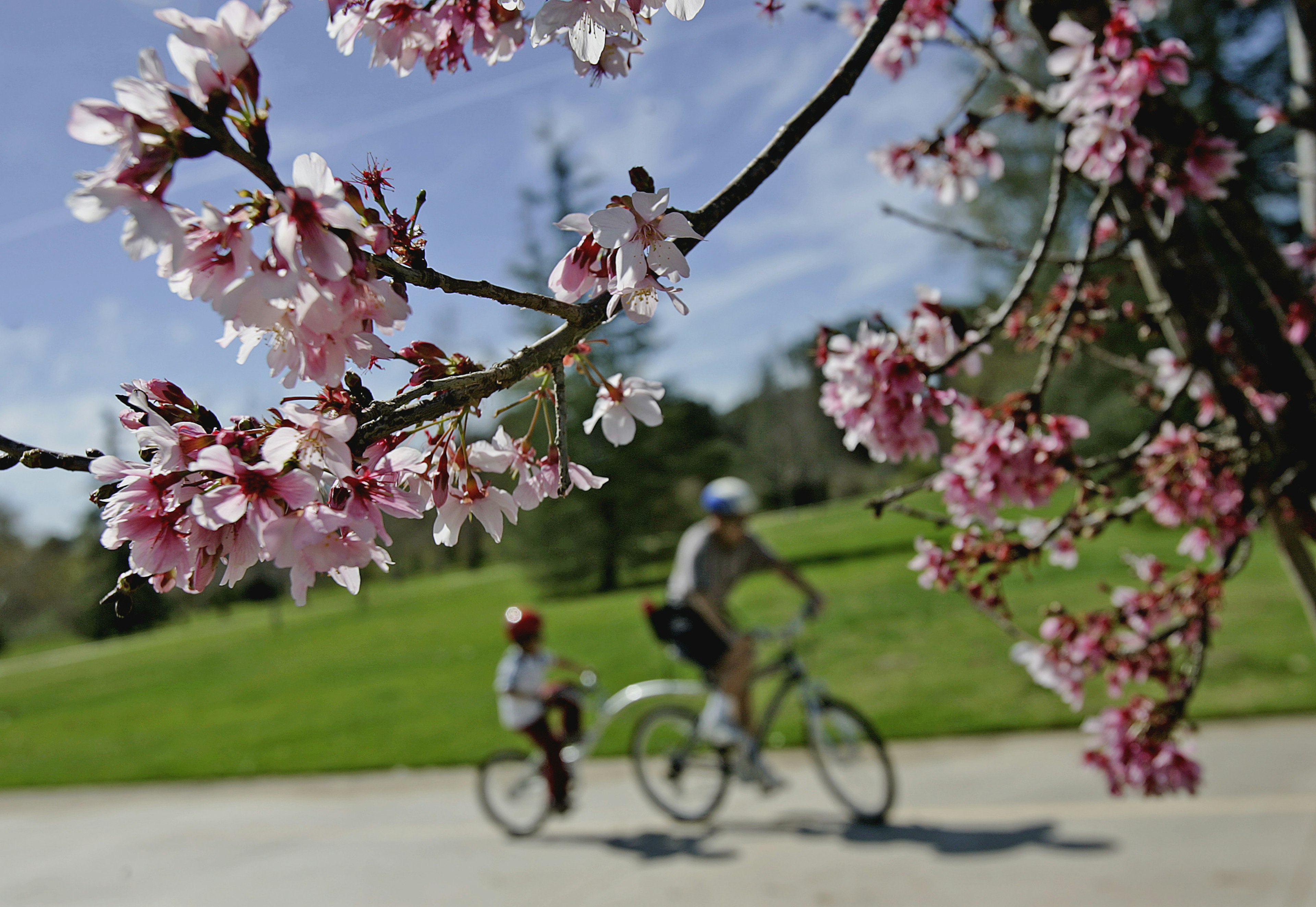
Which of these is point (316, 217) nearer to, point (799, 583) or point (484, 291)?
point (484, 291)

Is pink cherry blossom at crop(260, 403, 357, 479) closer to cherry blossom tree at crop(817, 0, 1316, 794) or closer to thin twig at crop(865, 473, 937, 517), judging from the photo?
thin twig at crop(865, 473, 937, 517)

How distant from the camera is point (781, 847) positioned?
17.8ft

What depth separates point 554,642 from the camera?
14.6 meters

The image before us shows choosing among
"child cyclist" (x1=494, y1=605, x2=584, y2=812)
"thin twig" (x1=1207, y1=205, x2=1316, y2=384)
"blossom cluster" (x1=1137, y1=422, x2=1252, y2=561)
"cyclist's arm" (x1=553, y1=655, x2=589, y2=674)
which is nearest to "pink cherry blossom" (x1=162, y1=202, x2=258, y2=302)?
"blossom cluster" (x1=1137, y1=422, x2=1252, y2=561)

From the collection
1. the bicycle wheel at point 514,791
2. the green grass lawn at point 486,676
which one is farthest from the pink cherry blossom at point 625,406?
the bicycle wheel at point 514,791

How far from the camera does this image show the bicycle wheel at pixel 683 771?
6.11 metres

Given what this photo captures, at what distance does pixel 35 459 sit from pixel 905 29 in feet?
8.95

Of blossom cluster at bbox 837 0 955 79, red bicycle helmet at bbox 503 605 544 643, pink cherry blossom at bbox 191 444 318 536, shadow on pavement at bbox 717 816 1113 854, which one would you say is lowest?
shadow on pavement at bbox 717 816 1113 854

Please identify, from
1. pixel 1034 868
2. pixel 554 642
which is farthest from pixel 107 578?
pixel 1034 868

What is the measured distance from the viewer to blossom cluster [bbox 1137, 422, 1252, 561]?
2.20 m

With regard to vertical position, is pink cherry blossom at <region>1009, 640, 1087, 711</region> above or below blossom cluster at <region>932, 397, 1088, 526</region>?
below

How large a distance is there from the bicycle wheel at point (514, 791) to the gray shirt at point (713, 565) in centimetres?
152

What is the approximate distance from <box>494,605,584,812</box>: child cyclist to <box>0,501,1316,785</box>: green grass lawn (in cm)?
165

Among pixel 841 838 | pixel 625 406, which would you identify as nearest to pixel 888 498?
pixel 625 406
